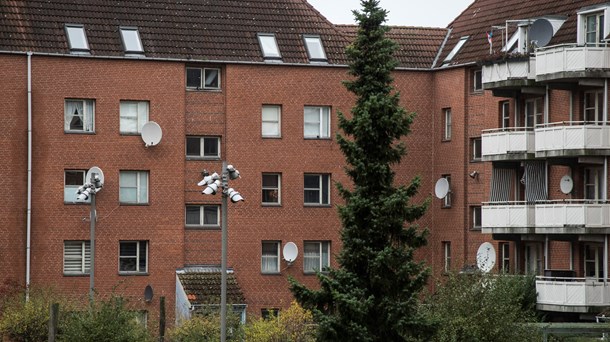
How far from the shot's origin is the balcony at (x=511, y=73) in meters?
58.7

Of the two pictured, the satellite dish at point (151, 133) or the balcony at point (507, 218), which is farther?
the satellite dish at point (151, 133)

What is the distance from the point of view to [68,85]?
62.6 meters

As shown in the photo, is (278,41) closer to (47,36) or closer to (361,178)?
(47,36)

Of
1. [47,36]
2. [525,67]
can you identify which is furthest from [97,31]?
[525,67]

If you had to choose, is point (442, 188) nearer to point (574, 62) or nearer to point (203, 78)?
point (203, 78)

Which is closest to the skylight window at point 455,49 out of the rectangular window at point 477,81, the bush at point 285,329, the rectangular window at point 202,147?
the rectangular window at point 477,81

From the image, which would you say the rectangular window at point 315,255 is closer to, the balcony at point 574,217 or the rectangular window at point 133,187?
the rectangular window at point 133,187

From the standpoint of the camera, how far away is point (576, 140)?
5597cm

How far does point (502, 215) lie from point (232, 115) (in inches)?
484

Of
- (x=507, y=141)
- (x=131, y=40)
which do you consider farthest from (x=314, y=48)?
(x=507, y=141)

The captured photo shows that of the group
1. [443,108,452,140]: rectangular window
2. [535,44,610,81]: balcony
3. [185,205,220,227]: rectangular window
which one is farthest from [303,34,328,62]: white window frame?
[535,44,610,81]: balcony

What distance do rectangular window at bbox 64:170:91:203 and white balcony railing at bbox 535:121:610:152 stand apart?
18.3m

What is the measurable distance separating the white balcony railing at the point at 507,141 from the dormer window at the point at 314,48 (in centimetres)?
842

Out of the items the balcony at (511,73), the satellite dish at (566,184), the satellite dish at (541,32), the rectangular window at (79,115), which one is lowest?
the satellite dish at (566,184)
